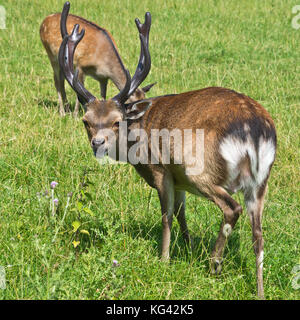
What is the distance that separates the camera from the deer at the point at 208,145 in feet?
11.7

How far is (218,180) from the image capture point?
12.0 ft

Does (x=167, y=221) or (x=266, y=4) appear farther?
(x=266, y=4)

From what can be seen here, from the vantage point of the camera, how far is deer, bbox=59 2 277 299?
3.57m

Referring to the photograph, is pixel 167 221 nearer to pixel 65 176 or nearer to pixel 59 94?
pixel 65 176

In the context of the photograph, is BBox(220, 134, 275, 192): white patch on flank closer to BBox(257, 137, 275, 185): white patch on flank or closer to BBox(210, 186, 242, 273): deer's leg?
BBox(257, 137, 275, 185): white patch on flank

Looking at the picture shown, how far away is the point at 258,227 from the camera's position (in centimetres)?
364

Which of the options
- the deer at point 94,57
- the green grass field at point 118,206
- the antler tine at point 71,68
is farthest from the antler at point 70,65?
the deer at point 94,57

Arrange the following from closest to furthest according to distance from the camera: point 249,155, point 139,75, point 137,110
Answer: point 249,155, point 137,110, point 139,75

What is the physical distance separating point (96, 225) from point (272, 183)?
6.47 feet

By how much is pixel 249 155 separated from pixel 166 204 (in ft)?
3.11

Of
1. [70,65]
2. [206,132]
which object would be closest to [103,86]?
[70,65]

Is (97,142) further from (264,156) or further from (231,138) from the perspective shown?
(264,156)

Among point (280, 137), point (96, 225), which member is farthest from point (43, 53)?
point (96, 225)

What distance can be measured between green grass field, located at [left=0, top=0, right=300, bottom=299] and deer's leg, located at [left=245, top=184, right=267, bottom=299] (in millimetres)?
115
